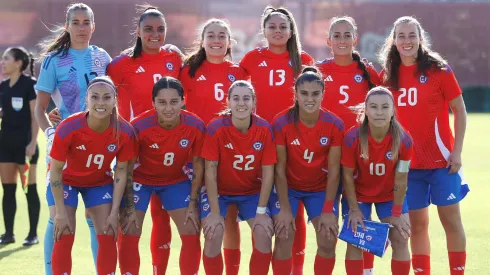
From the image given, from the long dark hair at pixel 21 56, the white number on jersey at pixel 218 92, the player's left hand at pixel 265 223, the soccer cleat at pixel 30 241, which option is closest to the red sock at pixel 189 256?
the player's left hand at pixel 265 223

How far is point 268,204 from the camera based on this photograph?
5.54 meters

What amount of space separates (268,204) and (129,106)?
55.6 inches

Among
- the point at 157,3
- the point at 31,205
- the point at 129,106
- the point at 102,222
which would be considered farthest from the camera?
the point at 157,3

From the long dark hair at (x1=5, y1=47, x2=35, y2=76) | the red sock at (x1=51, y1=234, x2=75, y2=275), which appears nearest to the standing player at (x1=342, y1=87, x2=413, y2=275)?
the red sock at (x1=51, y1=234, x2=75, y2=275)

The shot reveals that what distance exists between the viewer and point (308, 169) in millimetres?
5484

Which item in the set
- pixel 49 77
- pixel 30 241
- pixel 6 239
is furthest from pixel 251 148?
pixel 6 239

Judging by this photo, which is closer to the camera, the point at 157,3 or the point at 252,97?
the point at 252,97

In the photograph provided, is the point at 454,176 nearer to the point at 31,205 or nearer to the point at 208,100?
the point at 208,100

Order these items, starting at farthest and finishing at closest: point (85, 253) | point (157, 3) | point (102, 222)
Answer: point (157, 3) → point (85, 253) → point (102, 222)

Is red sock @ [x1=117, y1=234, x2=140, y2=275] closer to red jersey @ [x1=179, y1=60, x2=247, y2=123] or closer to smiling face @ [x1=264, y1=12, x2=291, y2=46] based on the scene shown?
red jersey @ [x1=179, y1=60, x2=247, y2=123]

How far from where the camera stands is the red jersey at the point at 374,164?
17.5 ft

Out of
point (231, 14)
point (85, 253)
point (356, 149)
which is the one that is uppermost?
point (231, 14)

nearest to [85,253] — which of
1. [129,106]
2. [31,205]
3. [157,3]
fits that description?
[31,205]

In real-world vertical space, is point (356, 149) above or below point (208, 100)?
below
